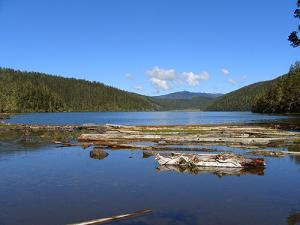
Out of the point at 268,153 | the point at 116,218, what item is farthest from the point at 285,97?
the point at 116,218

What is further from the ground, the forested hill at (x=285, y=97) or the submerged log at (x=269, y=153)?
the forested hill at (x=285, y=97)

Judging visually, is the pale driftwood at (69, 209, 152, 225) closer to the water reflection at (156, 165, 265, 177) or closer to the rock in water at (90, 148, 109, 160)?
the water reflection at (156, 165, 265, 177)

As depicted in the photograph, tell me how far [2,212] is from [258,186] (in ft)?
38.7

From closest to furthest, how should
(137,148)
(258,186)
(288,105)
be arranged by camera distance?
(258,186)
(137,148)
(288,105)

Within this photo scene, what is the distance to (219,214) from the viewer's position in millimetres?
13594

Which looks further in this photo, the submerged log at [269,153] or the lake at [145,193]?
the submerged log at [269,153]

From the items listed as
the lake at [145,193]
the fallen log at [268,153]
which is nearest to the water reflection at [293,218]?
the lake at [145,193]

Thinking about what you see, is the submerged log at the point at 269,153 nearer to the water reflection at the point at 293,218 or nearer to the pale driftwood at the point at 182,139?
the pale driftwood at the point at 182,139

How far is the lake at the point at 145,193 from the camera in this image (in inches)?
523

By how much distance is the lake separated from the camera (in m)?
13.3

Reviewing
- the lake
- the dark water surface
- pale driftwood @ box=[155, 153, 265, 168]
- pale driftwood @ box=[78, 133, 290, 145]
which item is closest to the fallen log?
the lake

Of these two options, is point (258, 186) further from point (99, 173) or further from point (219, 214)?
point (99, 173)

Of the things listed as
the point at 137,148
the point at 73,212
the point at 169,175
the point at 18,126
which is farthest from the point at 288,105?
the point at 73,212

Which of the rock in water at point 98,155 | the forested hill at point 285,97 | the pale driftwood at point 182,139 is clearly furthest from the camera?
the forested hill at point 285,97
